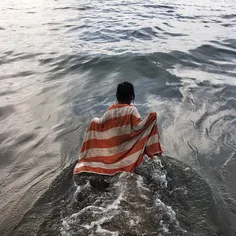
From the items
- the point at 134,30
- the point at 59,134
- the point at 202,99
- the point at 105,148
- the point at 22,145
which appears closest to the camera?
the point at 105,148

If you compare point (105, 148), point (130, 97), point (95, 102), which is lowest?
point (95, 102)

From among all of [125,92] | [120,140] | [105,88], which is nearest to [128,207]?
[120,140]

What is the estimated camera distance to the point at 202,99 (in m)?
7.72

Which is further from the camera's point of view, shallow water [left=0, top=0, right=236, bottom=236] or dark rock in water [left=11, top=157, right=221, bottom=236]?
shallow water [left=0, top=0, right=236, bottom=236]

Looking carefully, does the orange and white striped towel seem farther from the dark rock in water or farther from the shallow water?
A: the shallow water

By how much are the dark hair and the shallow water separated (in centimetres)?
148

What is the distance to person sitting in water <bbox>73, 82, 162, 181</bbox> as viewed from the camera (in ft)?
13.9

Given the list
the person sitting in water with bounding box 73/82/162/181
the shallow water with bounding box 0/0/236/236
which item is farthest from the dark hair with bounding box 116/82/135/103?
the shallow water with bounding box 0/0/236/236

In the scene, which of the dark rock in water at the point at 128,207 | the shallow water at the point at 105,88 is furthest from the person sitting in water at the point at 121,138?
A: the shallow water at the point at 105,88

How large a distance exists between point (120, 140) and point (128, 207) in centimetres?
82

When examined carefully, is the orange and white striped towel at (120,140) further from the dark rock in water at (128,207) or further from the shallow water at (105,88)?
the shallow water at (105,88)

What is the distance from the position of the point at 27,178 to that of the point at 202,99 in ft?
14.5

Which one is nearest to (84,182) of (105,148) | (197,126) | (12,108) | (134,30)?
(105,148)

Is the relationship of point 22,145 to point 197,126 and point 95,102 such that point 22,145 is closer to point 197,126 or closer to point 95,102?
point 95,102
